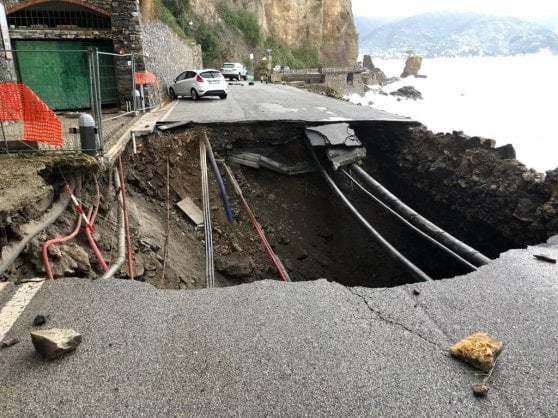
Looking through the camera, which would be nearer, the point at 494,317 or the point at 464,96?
the point at 494,317

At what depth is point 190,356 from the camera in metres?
3.16

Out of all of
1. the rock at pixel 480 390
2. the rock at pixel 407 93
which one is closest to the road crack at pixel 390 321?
the rock at pixel 480 390

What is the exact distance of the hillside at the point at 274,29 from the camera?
45.1 m

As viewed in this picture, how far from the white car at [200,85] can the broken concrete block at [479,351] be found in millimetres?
16721

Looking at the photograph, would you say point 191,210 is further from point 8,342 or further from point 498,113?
point 498,113

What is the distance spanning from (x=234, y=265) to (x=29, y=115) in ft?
14.5

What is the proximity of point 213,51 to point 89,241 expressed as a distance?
145 feet

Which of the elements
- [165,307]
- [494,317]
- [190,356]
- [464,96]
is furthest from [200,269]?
[464,96]

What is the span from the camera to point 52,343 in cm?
303

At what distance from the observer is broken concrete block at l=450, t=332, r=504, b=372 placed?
3100mm

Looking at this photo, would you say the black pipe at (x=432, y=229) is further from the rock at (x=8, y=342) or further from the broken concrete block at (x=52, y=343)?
the rock at (x=8, y=342)

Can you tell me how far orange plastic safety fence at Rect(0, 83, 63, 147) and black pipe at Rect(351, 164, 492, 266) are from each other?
20.4 feet

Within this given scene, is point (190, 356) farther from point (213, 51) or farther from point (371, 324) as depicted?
point (213, 51)

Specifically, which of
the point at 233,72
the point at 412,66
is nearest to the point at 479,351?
the point at 233,72
